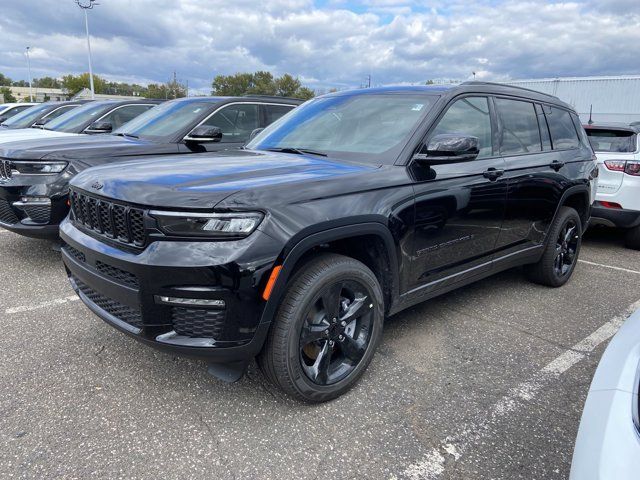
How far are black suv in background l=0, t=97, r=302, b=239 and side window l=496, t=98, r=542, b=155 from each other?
2769mm

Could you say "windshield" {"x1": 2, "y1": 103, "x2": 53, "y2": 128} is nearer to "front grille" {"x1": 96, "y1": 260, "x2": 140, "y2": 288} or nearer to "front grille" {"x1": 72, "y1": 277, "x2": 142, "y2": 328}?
"front grille" {"x1": 72, "y1": 277, "x2": 142, "y2": 328}

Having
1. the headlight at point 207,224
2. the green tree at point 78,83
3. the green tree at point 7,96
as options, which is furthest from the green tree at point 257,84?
the headlight at point 207,224

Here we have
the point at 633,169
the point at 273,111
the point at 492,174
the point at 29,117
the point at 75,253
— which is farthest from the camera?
the point at 29,117

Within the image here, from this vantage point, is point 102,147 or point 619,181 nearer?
point 102,147

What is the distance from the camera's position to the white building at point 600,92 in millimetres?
33906

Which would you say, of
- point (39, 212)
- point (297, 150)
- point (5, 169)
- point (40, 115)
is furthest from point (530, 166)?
point (40, 115)

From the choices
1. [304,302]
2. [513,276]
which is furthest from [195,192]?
[513,276]

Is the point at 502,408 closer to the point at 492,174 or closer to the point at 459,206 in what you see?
the point at 459,206

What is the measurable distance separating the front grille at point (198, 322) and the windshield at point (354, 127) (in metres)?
1.43

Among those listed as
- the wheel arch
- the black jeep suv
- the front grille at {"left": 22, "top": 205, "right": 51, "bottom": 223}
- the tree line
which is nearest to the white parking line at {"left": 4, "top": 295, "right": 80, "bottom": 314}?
the front grille at {"left": 22, "top": 205, "right": 51, "bottom": 223}

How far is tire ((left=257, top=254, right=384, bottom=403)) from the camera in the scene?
7.81 feet

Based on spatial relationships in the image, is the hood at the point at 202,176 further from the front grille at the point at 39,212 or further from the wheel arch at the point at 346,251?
the front grille at the point at 39,212

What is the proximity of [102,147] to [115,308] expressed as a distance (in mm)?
3121

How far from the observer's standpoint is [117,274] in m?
2.40
